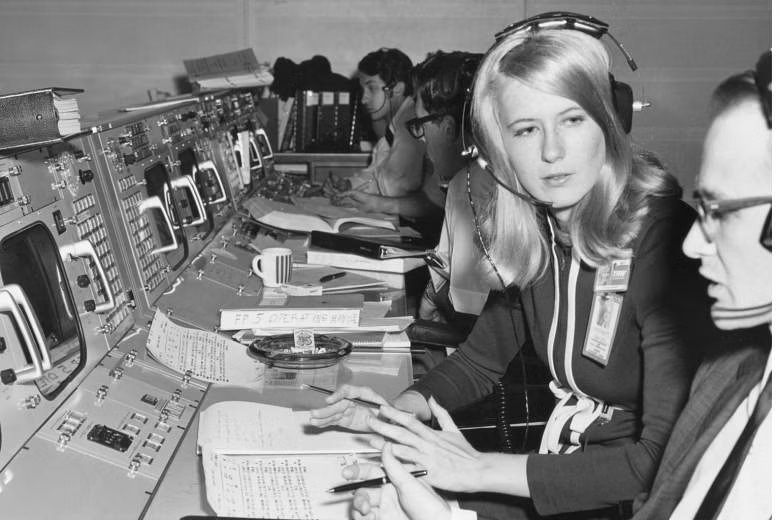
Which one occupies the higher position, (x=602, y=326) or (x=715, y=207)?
(x=715, y=207)

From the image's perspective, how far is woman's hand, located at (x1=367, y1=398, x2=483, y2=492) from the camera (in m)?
1.19

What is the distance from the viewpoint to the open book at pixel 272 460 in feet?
3.61

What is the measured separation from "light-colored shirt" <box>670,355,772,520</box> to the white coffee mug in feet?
4.70

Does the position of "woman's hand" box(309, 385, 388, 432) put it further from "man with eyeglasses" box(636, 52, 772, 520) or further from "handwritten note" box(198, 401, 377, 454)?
"man with eyeglasses" box(636, 52, 772, 520)

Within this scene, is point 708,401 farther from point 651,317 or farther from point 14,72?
point 14,72

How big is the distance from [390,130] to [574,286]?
2.58 metres

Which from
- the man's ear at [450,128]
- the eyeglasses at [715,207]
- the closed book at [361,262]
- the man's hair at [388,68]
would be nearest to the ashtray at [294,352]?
the closed book at [361,262]

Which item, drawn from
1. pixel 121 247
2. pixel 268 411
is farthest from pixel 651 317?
pixel 121 247

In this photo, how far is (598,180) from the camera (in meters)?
1.37

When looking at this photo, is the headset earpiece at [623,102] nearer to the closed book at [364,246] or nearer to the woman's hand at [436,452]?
the woman's hand at [436,452]

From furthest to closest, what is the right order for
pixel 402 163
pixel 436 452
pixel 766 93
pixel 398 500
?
pixel 402 163 → pixel 436 452 → pixel 398 500 → pixel 766 93

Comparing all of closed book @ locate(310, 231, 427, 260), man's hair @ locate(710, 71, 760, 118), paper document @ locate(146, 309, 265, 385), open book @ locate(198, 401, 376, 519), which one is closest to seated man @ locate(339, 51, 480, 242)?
closed book @ locate(310, 231, 427, 260)

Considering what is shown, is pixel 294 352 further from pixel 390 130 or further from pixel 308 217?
pixel 390 130

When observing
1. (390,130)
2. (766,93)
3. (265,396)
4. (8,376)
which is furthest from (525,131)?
(390,130)
